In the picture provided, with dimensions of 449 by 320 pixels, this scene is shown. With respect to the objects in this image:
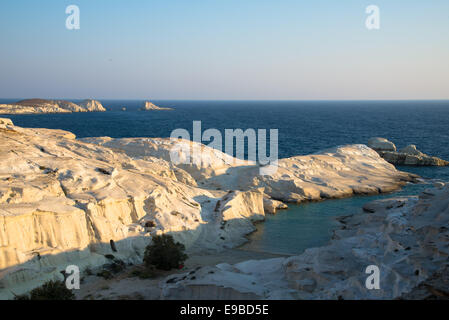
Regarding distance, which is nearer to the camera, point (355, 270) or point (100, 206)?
point (355, 270)

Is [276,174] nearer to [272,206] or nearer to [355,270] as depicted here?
[272,206]

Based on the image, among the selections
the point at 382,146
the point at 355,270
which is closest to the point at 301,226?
the point at 355,270

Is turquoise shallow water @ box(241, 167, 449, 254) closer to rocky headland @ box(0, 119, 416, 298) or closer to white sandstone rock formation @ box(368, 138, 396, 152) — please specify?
rocky headland @ box(0, 119, 416, 298)

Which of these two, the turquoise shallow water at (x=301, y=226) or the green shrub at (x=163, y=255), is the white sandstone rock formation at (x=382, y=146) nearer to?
the turquoise shallow water at (x=301, y=226)

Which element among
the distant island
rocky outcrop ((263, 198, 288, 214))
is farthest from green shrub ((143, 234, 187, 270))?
the distant island

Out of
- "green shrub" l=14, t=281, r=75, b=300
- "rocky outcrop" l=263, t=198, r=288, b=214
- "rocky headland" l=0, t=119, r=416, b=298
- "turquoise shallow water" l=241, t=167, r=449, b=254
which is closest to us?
"green shrub" l=14, t=281, r=75, b=300

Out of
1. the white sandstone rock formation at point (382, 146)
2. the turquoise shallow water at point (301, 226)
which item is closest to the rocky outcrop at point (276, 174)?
the turquoise shallow water at point (301, 226)
